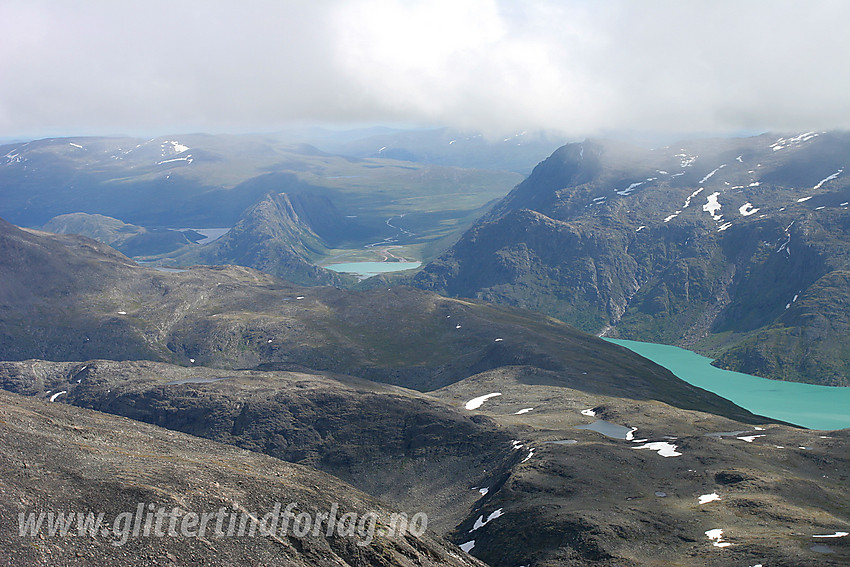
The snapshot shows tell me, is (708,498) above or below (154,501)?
below

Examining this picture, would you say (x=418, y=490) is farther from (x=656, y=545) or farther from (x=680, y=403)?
(x=680, y=403)

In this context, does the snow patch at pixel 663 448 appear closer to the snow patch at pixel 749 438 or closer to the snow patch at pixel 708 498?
the snow patch at pixel 708 498

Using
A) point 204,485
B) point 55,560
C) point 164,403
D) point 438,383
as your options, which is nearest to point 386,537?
point 204,485

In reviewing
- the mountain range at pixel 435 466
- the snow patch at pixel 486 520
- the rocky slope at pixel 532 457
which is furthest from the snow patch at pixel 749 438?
the snow patch at pixel 486 520

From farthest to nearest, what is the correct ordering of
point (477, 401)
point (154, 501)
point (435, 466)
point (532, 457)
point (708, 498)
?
point (477, 401) → point (435, 466) → point (532, 457) → point (708, 498) → point (154, 501)

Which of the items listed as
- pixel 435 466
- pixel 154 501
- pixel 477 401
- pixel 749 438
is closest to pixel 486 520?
pixel 435 466

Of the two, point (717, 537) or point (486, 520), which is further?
point (486, 520)

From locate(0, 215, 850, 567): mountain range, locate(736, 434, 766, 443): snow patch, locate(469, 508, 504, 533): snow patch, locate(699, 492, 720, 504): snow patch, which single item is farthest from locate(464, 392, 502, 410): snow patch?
locate(699, 492, 720, 504): snow patch

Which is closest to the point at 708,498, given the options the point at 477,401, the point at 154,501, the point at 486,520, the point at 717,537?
the point at 717,537

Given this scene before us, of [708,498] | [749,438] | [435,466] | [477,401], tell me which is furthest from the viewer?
[477,401]

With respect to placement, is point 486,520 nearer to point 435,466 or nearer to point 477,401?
point 435,466

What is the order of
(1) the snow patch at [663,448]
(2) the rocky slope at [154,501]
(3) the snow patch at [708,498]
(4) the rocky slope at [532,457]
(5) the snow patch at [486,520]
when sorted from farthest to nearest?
(1) the snow patch at [663,448], (5) the snow patch at [486,520], (3) the snow patch at [708,498], (4) the rocky slope at [532,457], (2) the rocky slope at [154,501]

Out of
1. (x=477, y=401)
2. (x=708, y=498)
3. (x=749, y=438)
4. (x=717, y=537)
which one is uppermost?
(x=717, y=537)
